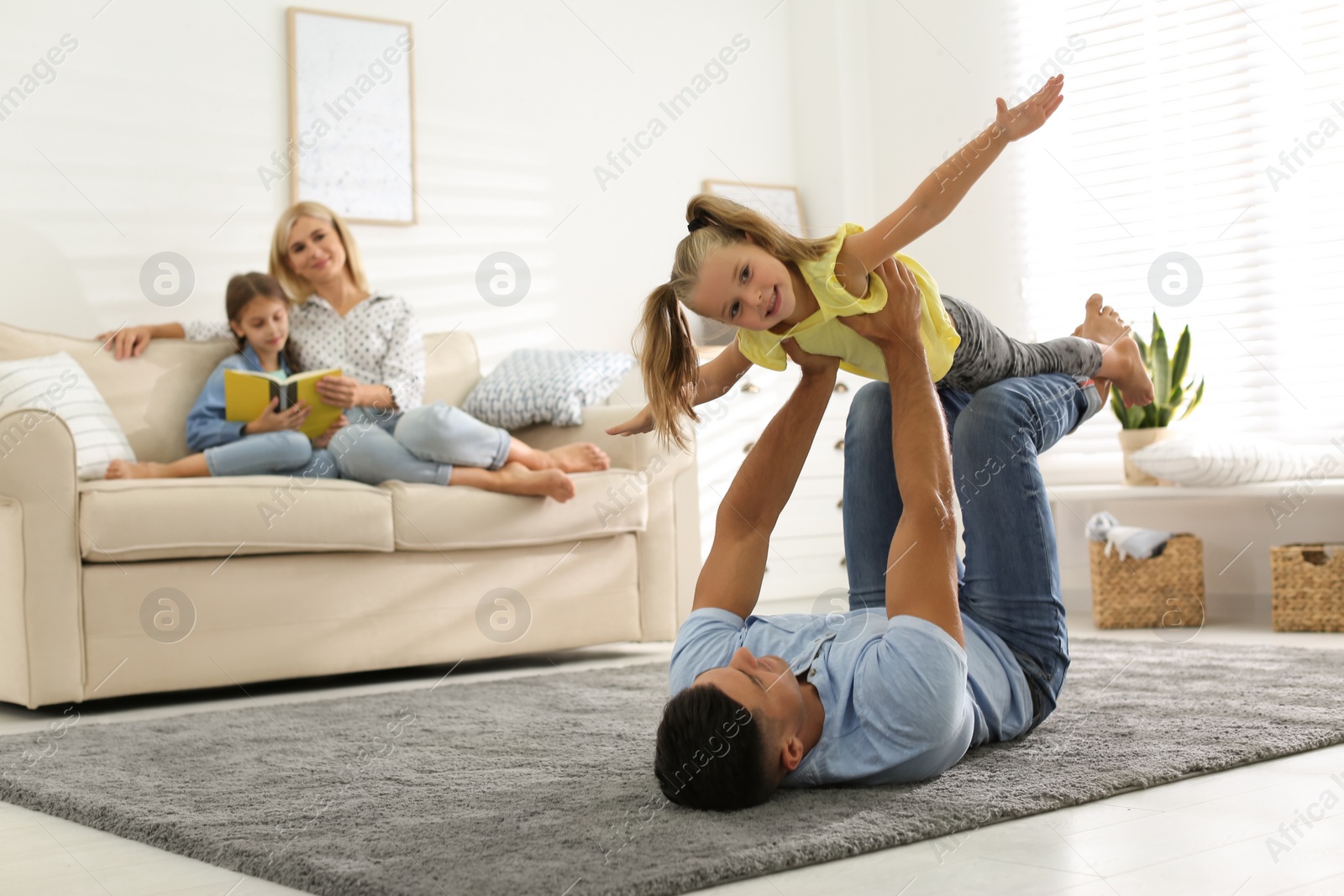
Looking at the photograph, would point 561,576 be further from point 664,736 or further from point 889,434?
point 664,736

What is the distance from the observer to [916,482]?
1.48 m

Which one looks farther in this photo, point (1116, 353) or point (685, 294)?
point (1116, 353)

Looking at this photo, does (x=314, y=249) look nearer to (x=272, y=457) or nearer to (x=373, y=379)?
(x=373, y=379)

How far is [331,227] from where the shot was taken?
3404 millimetres

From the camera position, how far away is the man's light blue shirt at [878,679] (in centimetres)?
140

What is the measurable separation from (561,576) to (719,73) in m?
2.59

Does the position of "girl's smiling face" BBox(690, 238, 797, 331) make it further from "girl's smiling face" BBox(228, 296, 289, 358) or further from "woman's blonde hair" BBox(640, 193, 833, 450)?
"girl's smiling face" BBox(228, 296, 289, 358)

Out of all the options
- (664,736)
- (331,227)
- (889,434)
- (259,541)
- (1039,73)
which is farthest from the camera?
(1039,73)

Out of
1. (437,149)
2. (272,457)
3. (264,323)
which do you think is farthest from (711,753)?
(437,149)

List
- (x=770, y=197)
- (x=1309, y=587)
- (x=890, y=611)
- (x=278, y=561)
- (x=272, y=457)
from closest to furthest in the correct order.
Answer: (x=890, y=611) < (x=278, y=561) < (x=272, y=457) < (x=1309, y=587) < (x=770, y=197)

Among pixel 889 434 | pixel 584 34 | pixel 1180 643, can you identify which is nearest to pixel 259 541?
pixel 889 434

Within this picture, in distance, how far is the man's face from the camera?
52.6 inches

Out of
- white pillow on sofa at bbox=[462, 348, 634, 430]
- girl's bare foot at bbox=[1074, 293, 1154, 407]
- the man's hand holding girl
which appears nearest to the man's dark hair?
the man's hand holding girl

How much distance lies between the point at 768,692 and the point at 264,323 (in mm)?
2277
